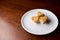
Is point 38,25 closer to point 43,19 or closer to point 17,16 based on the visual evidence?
point 43,19

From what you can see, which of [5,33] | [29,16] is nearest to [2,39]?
[5,33]

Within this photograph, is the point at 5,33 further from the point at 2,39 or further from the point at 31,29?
the point at 31,29

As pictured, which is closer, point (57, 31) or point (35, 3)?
point (57, 31)

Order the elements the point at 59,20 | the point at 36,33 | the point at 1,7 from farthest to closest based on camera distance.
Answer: the point at 1,7 → the point at 59,20 → the point at 36,33

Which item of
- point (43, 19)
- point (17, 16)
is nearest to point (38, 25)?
point (43, 19)

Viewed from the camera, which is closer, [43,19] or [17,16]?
[43,19]
